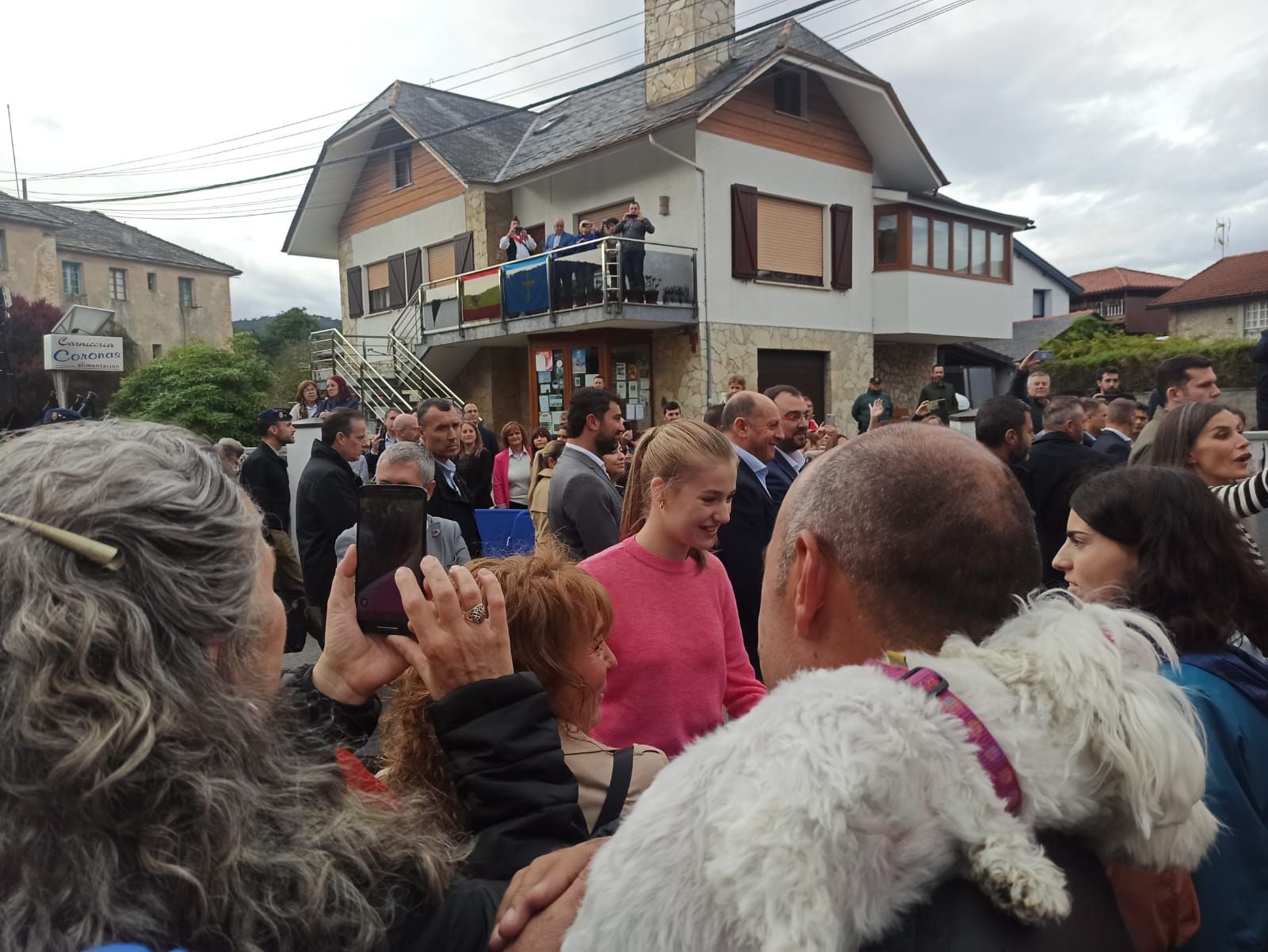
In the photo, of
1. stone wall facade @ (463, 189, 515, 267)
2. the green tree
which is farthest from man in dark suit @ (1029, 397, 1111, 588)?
the green tree

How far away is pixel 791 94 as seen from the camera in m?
18.3

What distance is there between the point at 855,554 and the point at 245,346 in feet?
118

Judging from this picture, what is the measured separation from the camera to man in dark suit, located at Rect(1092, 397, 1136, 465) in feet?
20.8

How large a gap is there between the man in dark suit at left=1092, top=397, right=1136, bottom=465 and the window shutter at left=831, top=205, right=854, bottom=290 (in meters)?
12.8

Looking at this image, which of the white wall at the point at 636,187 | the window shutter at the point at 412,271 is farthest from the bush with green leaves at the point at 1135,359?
the window shutter at the point at 412,271

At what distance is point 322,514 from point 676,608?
10.1ft

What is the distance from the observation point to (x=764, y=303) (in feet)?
59.1

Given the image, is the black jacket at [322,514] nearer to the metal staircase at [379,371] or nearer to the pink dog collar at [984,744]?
the pink dog collar at [984,744]

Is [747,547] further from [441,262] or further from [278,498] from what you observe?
[441,262]

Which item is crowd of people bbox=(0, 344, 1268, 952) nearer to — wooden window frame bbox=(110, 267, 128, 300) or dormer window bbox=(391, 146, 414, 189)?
dormer window bbox=(391, 146, 414, 189)

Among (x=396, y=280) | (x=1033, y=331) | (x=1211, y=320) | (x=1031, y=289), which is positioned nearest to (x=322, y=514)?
(x=396, y=280)

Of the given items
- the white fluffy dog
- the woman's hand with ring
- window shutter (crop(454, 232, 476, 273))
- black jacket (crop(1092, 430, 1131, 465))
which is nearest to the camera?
the white fluffy dog

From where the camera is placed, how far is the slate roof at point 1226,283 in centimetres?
4172

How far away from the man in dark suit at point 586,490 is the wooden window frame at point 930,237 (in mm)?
16786
